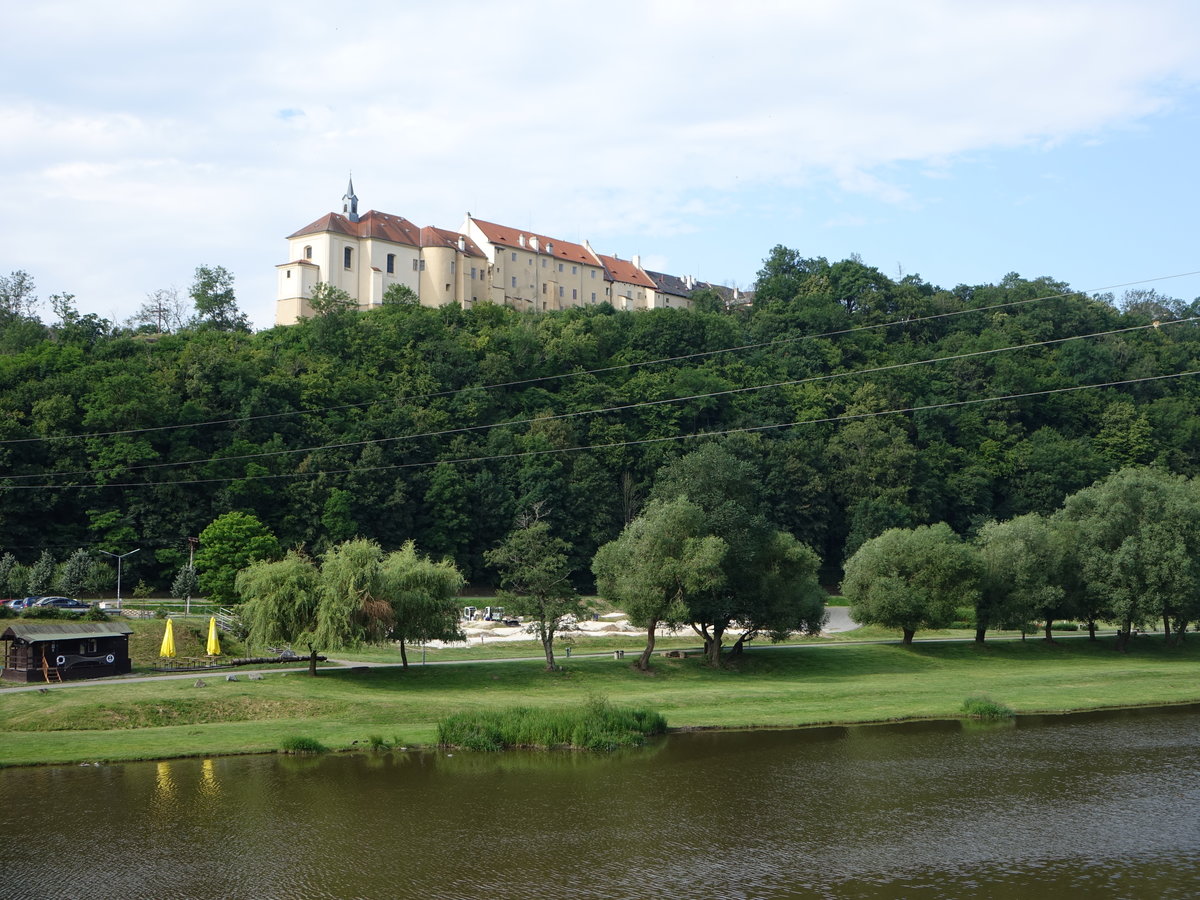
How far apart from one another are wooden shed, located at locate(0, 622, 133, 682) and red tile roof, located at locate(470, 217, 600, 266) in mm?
101129

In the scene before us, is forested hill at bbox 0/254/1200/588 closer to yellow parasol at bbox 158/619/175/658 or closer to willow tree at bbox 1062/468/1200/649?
willow tree at bbox 1062/468/1200/649

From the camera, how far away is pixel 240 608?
158 ft

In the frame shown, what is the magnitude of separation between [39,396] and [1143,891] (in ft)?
285

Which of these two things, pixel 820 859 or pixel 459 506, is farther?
pixel 459 506

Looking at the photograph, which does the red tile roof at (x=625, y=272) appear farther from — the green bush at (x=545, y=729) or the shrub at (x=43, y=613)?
the green bush at (x=545, y=729)

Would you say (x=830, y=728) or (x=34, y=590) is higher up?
(x=34, y=590)

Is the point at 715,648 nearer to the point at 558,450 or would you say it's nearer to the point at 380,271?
the point at 558,450

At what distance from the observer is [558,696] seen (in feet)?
149

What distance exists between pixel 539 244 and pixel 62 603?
9635 cm

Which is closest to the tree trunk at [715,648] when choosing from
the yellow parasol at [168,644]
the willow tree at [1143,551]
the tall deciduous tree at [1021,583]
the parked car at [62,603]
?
the tall deciduous tree at [1021,583]

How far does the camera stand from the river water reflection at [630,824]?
22.2 m

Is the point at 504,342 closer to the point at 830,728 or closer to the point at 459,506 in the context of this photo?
the point at 459,506

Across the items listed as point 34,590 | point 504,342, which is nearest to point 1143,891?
point 34,590

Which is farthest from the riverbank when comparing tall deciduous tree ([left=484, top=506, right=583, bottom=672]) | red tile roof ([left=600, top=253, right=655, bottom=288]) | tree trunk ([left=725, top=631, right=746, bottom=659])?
red tile roof ([left=600, top=253, right=655, bottom=288])
